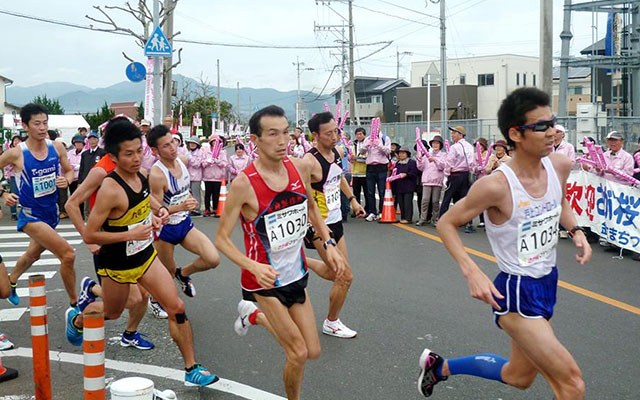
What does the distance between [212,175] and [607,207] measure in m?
9.11

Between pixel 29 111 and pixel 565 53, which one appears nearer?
pixel 29 111

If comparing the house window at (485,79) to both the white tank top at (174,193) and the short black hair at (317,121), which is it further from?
the white tank top at (174,193)

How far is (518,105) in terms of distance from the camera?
387 centimetres

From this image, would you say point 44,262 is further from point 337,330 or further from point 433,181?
point 433,181

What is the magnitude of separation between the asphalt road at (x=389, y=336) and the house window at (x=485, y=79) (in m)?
59.2

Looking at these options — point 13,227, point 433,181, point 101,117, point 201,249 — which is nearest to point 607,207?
point 433,181

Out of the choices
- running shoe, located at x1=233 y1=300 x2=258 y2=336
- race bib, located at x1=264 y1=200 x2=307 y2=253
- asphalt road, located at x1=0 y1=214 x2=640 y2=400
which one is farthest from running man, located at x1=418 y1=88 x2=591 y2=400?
running shoe, located at x1=233 y1=300 x2=258 y2=336

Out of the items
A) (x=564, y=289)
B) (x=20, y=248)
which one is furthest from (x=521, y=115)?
(x=20, y=248)

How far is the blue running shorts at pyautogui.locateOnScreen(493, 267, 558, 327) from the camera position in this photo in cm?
372

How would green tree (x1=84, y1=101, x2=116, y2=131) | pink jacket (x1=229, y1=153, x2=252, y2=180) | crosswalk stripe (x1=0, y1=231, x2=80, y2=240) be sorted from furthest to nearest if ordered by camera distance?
1. green tree (x1=84, y1=101, x2=116, y2=131)
2. pink jacket (x1=229, y1=153, x2=252, y2=180)
3. crosswalk stripe (x1=0, y1=231, x2=80, y2=240)

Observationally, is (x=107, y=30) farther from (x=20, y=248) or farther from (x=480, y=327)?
(x=480, y=327)

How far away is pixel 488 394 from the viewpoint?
15.9ft

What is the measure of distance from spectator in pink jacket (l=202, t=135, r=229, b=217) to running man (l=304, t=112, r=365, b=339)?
376 inches

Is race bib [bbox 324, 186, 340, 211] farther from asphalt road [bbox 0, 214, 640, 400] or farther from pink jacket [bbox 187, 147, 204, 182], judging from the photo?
pink jacket [bbox 187, 147, 204, 182]
